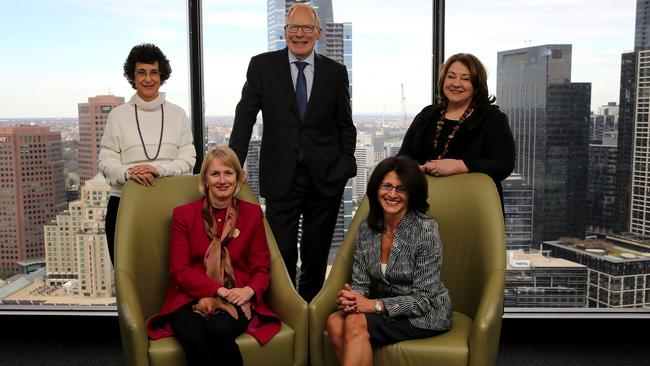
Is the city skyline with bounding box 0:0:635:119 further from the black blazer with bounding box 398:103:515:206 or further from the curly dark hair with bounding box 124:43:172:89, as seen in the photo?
the black blazer with bounding box 398:103:515:206

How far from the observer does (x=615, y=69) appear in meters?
3.48

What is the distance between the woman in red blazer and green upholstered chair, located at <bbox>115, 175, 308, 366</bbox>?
5 cm

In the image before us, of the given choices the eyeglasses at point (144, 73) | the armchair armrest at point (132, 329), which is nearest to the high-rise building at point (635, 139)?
the eyeglasses at point (144, 73)

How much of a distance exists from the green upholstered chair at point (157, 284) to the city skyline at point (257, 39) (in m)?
0.97

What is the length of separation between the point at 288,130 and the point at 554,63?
1.59 meters

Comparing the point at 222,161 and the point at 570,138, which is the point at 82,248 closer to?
the point at 222,161

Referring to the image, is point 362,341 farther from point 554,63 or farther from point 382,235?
point 554,63

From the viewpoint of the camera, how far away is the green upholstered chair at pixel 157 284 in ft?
7.37

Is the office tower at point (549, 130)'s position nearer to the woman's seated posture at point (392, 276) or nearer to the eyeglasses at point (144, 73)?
the woman's seated posture at point (392, 276)

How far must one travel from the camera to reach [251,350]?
2297 millimetres

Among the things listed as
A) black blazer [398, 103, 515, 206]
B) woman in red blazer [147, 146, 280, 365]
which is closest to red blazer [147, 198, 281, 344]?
woman in red blazer [147, 146, 280, 365]

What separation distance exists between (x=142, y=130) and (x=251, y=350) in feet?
3.71

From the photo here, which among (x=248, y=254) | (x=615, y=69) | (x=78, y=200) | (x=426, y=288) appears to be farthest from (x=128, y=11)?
(x=615, y=69)

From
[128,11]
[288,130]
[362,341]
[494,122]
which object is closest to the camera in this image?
[362,341]
